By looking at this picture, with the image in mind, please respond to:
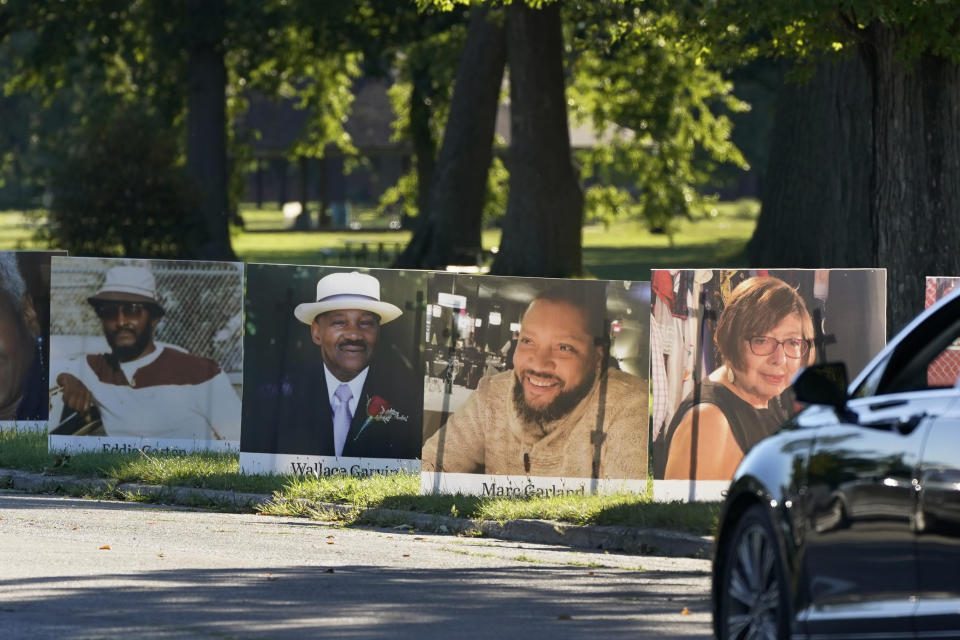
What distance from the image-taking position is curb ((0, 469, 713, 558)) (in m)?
10.5

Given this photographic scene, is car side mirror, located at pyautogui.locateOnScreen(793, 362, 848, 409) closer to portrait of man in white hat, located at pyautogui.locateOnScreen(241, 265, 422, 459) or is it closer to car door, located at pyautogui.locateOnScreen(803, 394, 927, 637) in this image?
car door, located at pyautogui.locateOnScreen(803, 394, 927, 637)

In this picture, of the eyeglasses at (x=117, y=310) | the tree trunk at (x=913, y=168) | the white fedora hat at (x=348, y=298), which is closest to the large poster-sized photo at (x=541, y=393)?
the white fedora hat at (x=348, y=298)

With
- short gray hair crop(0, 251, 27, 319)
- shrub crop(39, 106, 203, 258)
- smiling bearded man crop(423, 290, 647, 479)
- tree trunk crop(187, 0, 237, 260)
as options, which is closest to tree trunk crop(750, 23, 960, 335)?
smiling bearded man crop(423, 290, 647, 479)

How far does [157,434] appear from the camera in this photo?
14305mm

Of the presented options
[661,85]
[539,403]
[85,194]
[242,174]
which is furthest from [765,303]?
[242,174]

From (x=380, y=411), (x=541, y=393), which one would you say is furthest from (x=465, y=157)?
(x=541, y=393)

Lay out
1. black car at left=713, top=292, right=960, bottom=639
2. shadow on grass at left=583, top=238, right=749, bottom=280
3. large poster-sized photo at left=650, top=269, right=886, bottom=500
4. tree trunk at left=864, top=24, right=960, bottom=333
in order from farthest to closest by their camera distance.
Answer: shadow on grass at left=583, top=238, right=749, bottom=280, tree trunk at left=864, top=24, right=960, bottom=333, large poster-sized photo at left=650, top=269, right=886, bottom=500, black car at left=713, top=292, right=960, bottom=639

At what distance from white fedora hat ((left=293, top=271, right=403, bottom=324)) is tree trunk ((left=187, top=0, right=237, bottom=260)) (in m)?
23.9

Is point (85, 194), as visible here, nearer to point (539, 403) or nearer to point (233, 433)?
point (233, 433)

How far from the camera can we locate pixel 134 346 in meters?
14.3

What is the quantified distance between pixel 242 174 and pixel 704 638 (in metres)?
44.3

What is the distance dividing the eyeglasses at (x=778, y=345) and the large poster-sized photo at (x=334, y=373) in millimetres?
2722

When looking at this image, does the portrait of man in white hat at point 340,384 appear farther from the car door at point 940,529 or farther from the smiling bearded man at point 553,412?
the car door at point 940,529

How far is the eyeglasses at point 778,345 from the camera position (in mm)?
11914
